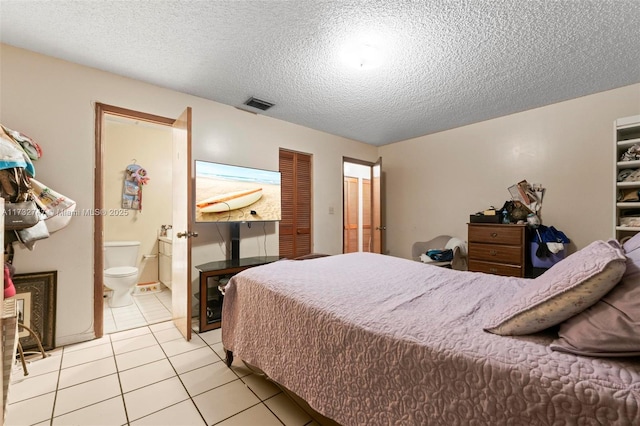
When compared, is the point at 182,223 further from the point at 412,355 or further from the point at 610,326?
the point at 610,326

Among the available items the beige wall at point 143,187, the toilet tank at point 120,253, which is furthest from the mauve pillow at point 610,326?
the toilet tank at point 120,253

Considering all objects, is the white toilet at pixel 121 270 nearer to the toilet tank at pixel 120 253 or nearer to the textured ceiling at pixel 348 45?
the toilet tank at pixel 120 253

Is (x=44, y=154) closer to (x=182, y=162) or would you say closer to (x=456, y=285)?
(x=182, y=162)

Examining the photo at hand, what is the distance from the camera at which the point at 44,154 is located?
85.9 inches

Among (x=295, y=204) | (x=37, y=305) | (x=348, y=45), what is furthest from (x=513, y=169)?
(x=37, y=305)

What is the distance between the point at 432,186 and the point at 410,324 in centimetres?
351

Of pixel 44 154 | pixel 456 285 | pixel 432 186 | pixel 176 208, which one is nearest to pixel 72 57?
pixel 44 154

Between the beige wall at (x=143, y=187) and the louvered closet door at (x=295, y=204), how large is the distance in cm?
169

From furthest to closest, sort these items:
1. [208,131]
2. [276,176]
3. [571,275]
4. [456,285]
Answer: [276,176], [208,131], [456,285], [571,275]

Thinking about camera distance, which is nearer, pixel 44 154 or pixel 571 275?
pixel 571 275

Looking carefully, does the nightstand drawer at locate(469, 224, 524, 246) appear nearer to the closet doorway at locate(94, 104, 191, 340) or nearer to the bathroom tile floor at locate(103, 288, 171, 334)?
the closet doorway at locate(94, 104, 191, 340)

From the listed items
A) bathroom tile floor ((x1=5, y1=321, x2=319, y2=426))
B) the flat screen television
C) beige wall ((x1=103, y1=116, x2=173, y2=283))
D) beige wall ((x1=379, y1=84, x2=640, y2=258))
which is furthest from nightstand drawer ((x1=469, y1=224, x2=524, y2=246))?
beige wall ((x1=103, y1=116, x2=173, y2=283))

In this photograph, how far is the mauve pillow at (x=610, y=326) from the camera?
71cm

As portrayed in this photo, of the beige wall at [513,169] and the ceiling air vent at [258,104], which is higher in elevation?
the ceiling air vent at [258,104]
